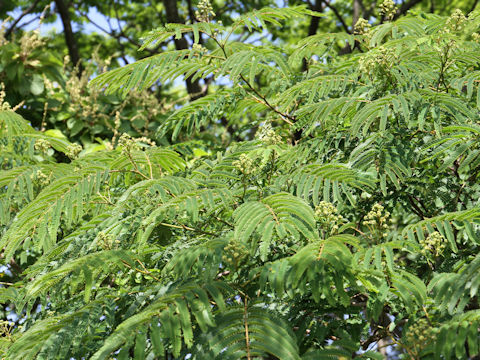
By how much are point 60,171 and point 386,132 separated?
221cm

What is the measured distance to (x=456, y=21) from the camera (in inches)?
146

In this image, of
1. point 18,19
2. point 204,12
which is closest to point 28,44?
point 18,19

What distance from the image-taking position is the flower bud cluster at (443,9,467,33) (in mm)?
3670

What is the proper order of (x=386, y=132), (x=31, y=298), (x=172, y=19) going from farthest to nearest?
(x=172, y=19) → (x=386, y=132) → (x=31, y=298)

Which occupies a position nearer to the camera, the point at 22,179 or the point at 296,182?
the point at 296,182

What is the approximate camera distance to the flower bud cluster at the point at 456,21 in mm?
3670

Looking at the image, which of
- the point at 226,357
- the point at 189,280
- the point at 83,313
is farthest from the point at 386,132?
the point at 83,313

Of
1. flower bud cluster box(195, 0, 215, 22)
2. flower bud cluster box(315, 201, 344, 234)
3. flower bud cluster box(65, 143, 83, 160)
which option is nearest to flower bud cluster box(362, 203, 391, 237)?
flower bud cluster box(315, 201, 344, 234)

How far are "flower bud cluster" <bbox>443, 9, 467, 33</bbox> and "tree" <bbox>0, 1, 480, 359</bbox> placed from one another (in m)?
0.02

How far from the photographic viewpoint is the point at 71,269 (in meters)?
2.53

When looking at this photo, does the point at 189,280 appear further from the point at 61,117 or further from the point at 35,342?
the point at 61,117

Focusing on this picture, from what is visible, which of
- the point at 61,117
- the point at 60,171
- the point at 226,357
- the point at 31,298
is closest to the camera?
the point at 226,357

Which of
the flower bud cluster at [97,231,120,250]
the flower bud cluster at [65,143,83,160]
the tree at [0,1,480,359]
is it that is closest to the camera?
the tree at [0,1,480,359]

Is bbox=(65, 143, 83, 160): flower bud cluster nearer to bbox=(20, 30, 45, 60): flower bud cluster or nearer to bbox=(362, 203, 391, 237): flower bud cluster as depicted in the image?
bbox=(362, 203, 391, 237): flower bud cluster
